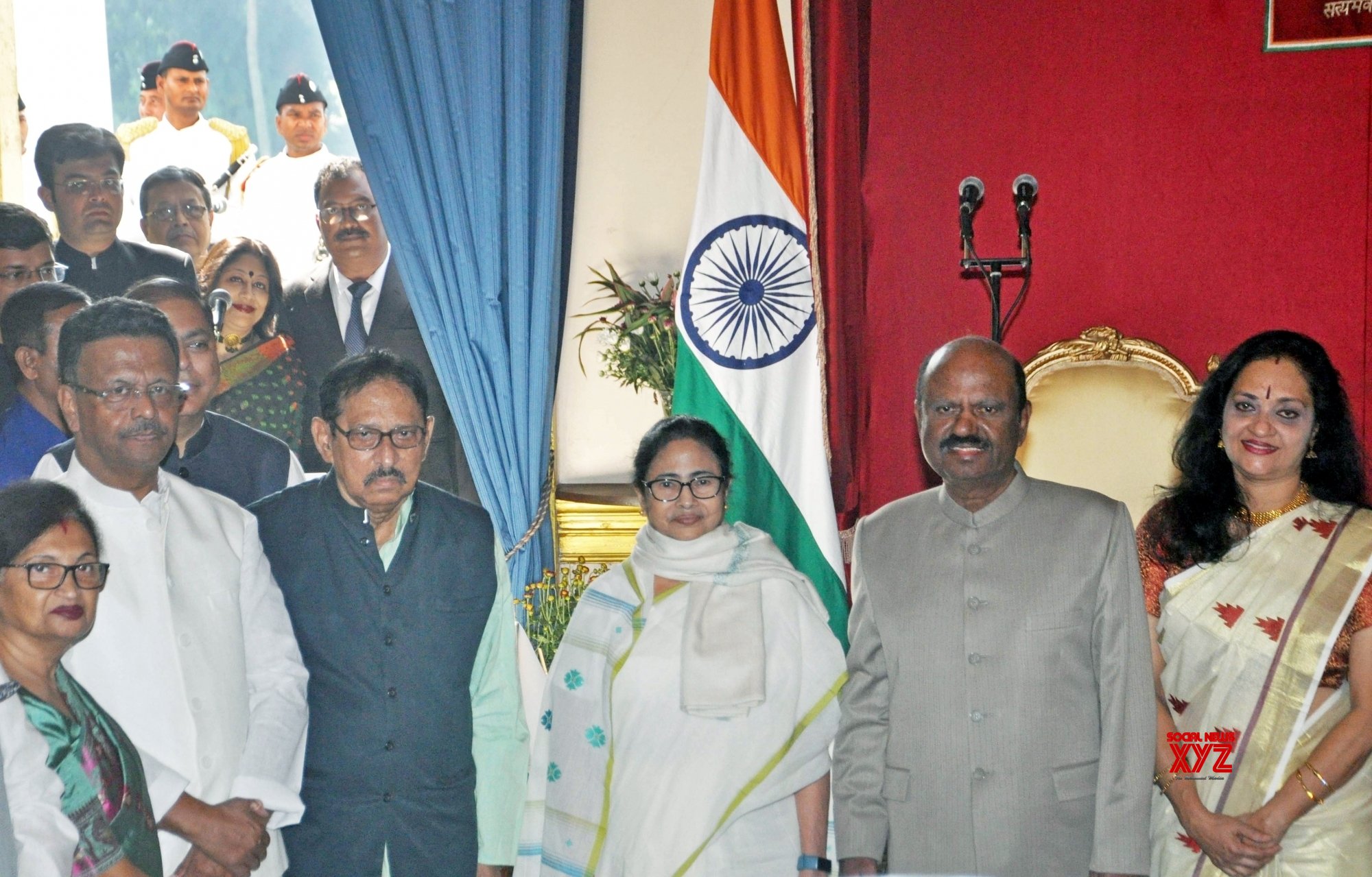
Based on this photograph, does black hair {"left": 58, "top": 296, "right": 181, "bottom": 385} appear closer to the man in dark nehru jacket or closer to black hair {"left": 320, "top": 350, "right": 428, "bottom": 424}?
black hair {"left": 320, "top": 350, "right": 428, "bottom": 424}

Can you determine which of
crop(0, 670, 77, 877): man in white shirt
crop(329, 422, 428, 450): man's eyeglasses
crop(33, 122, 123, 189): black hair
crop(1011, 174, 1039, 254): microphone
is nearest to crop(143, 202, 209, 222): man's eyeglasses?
crop(33, 122, 123, 189): black hair

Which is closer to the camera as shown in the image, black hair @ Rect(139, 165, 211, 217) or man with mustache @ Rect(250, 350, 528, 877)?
man with mustache @ Rect(250, 350, 528, 877)

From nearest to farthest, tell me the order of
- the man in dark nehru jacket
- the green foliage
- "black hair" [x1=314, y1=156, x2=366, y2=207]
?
the man in dark nehru jacket < the green foliage < "black hair" [x1=314, y1=156, x2=366, y2=207]

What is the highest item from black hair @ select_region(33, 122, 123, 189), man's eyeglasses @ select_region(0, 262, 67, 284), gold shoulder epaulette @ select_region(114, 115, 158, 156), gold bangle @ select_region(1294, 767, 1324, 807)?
gold shoulder epaulette @ select_region(114, 115, 158, 156)

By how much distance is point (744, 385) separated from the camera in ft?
11.9

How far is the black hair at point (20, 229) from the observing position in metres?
3.30

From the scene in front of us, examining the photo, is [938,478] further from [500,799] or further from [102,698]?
[102,698]

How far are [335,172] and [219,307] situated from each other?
53cm

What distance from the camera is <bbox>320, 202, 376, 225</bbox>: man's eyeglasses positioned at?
3746mm

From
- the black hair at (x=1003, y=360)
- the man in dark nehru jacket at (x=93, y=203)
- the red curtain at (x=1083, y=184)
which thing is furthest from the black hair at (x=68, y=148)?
the black hair at (x=1003, y=360)

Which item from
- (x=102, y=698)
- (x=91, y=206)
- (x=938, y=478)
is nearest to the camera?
(x=102, y=698)

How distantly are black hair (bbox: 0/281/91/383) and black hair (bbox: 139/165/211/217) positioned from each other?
0.47 metres

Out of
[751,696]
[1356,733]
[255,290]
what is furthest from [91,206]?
[1356,733]

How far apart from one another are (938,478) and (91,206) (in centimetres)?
269
